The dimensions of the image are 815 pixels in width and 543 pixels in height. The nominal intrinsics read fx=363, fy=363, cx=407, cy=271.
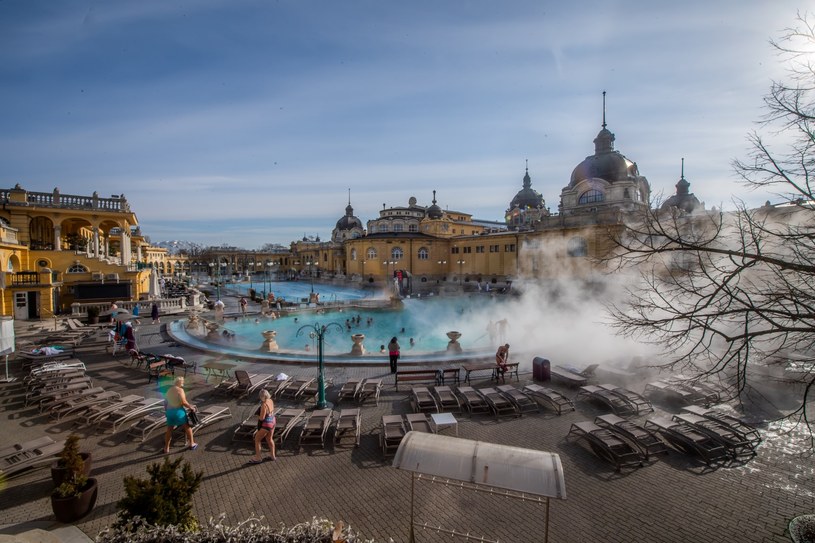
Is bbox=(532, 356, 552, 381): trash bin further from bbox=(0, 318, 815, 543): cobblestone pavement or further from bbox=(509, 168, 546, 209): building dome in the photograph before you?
bbox=(509, 168, 546, 209): building dome

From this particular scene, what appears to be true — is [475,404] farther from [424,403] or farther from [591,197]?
[591,197]

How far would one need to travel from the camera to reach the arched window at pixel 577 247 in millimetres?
35878

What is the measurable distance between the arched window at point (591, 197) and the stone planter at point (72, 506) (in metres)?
45.1

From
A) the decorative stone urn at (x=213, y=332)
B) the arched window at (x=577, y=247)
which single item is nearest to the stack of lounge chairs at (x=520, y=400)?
the decorative stone urn at (x=213, y=332)

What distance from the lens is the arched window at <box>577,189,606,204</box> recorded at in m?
40.4

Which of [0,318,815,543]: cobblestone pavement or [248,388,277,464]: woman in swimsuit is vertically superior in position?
[248,388,277,464]: woman in swimsuit

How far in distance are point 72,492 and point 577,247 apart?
38660 mm

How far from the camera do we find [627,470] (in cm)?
695

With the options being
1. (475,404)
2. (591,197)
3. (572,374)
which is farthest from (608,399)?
(591,197)

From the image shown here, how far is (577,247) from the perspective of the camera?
36.6 meters

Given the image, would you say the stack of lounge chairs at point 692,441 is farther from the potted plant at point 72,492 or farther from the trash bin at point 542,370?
the potted plant at point 72,492

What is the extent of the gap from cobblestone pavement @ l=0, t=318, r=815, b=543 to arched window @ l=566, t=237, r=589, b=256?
29.8m

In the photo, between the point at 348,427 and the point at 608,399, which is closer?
the point at 348,427

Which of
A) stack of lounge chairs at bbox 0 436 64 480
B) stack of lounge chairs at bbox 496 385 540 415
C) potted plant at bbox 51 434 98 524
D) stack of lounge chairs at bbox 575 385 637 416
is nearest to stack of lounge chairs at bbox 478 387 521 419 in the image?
stack of lounge chairs at bbox 496 385 540 415
